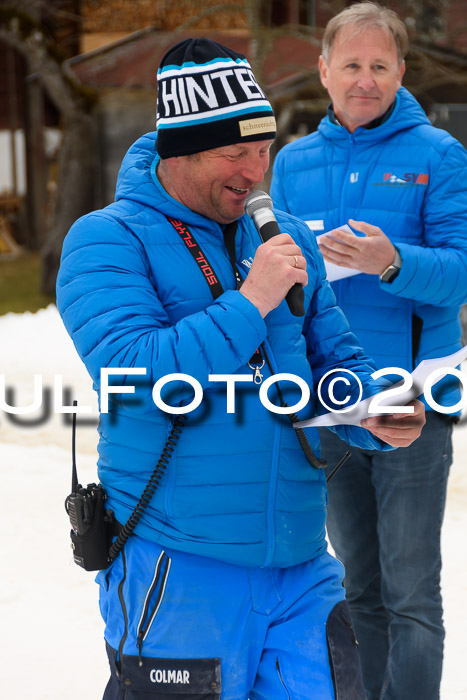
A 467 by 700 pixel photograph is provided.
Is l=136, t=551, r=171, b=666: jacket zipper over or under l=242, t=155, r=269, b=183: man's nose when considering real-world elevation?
under

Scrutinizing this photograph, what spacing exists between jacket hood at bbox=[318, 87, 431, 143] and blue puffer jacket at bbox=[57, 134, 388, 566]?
3.22 feet

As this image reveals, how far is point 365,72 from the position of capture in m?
3.04

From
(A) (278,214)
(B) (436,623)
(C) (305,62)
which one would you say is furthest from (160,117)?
(C) (305,62)

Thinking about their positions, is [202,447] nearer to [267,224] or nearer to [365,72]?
[267,224]

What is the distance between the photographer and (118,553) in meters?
2.18

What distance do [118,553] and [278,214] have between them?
0.89 m

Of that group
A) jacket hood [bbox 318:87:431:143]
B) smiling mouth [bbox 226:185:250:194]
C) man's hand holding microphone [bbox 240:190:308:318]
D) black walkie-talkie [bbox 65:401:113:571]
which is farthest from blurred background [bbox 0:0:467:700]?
man's hand holding microphone [bbox 240:190:308:318]

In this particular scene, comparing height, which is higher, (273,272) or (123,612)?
(273,272)

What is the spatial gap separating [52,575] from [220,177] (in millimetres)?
3649

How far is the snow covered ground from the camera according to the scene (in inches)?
165

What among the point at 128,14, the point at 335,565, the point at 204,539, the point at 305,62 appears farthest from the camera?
the point at 128,14

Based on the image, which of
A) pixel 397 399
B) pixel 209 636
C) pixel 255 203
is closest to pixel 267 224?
pixel 255 203

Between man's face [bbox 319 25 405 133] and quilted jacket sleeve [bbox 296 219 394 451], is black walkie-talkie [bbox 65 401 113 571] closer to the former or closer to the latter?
quilted jacket sleeve [bbox 296 219 394 451]

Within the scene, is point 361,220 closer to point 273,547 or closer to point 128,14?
point 273,547
